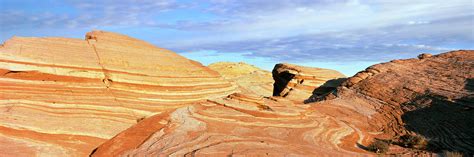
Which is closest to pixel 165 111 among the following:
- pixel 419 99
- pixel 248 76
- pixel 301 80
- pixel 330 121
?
pixel 330 121

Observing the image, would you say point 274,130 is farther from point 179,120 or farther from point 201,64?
point 201,64

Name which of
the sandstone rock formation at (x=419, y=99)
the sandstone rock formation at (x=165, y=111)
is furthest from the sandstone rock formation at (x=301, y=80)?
the sandstone rock formation at (x=165, y=111)

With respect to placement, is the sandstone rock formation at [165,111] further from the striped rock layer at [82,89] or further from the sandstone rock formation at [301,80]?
the sandstone rock formation at [301,80]

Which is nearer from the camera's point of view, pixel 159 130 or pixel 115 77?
pixel 159 130

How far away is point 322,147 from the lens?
1509 centimetres

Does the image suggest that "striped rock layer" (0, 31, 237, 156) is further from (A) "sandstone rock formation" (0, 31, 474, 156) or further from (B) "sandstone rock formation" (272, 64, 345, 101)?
(B) "sandstone rock formation" (272, 64, 345, 101)

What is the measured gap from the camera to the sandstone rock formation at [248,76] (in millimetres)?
48375

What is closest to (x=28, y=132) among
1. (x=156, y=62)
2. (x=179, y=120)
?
(x=179, y=120)

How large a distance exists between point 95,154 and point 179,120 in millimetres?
3775

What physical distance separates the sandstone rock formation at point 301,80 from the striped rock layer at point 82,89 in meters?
16.4

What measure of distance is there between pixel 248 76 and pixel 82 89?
39772 mm

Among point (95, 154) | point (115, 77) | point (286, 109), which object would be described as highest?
point (115, 77)

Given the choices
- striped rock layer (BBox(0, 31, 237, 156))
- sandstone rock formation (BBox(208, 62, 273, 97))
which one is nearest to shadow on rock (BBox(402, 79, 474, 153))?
striped rock layer (BBox(0, 31, 237, 156))

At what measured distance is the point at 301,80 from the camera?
1516 inches
